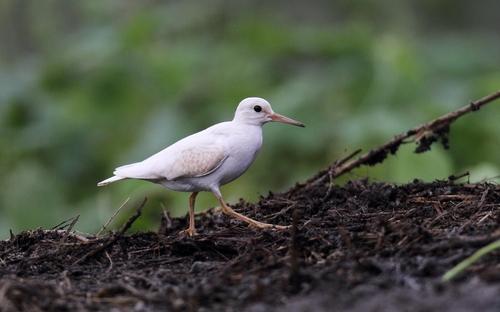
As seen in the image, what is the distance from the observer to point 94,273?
4.86m

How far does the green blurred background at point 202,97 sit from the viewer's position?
1080cm

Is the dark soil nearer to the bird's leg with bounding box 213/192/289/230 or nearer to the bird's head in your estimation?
the bird's leg with bounding box 213/192/289/230

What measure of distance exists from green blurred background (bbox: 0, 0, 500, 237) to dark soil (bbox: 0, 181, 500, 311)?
9.00 ft

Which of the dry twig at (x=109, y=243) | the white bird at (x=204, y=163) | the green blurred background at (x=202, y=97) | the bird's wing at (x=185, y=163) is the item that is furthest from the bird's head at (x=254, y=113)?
Result: the green blurred background at (x=202, y=97)

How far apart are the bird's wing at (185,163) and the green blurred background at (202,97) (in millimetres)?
2738

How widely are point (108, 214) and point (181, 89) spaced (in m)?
4.38

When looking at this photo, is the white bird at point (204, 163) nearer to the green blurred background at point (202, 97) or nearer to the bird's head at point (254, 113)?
the bird's head at point (254, 113)

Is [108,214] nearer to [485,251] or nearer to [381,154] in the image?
[381,154]

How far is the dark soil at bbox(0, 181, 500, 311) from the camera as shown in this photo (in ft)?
13.1

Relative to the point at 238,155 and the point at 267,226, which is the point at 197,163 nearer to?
the point at 238,155

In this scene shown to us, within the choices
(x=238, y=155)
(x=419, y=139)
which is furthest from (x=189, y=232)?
(x=419, y=139)

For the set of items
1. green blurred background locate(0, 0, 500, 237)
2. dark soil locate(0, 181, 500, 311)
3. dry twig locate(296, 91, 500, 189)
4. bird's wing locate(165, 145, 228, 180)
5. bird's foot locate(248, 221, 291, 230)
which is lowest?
dark soil locate(0, 181, 500, 311)

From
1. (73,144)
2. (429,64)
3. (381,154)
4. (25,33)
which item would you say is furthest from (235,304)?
(25,33)

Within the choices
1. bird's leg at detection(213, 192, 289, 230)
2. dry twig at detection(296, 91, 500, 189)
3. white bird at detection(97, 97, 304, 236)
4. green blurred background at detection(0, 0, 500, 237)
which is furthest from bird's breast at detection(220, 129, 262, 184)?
green blurred background at detection(0, 0, 500, 237)
